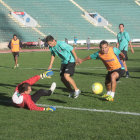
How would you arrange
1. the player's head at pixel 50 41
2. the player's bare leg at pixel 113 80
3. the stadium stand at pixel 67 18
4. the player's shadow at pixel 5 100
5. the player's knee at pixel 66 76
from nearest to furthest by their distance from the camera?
the player's shadow at pixel 5 100, the player's bare leg at pixel 113 80, the player's head at pixel 50 41, the player's knee at pixel 66 76, the stadium stand at pixel 67 18

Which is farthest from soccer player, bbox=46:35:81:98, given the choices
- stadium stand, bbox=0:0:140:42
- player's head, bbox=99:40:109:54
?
stadium stand, bbox=0:0:140:42

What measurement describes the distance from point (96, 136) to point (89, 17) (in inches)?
1957

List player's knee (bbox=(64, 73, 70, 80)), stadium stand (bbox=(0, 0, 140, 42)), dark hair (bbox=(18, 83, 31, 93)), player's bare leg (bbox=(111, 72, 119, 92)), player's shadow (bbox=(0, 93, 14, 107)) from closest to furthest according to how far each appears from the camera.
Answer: dark hair (bbox=(18, 83, 31, 93)) < player's shadow (bbox=(0, 93, 14, 107)) < player's bare leg (bbox=(111, 72, 119, 92)) < player's knee (bbox=(64, 73, 70, 80)) < stadium stand (bbox=(0, 0, 140, 42))

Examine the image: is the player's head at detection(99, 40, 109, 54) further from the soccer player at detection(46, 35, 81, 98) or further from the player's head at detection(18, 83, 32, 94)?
the player's head at detection(18, 83, 32, 94)

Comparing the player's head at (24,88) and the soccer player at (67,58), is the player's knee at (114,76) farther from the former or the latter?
the player's head at (24,88)

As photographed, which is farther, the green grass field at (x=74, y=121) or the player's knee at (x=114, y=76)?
the player's knee at (x=114, y=76)

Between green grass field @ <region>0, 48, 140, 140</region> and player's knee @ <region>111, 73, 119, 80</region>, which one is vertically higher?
player's knee @ <region>111, 73, 119, 80</region>

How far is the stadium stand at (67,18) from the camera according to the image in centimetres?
4975

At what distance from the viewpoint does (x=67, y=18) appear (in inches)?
2088

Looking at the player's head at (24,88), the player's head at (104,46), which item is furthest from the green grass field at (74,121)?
the player's head at (104,46)

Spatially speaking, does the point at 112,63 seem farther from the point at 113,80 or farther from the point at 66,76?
the point at 66,76

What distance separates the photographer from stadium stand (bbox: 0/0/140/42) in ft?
163

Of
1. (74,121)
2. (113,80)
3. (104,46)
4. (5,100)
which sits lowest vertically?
(74,121)

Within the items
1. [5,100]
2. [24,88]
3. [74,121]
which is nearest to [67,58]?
[5,100]
